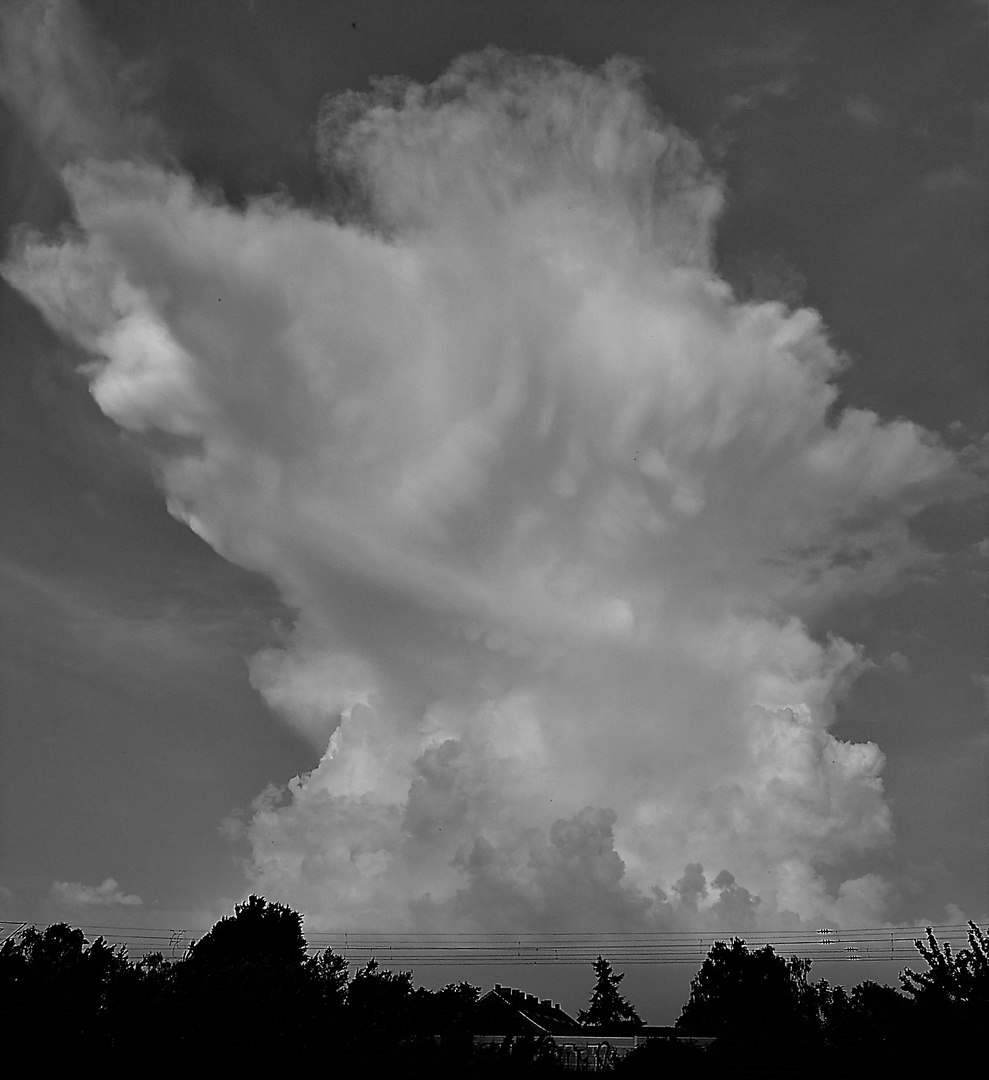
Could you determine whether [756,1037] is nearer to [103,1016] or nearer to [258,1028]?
[258,1028]

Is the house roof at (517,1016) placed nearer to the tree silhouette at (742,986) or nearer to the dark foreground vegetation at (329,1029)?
the tree silhouette at (742,986)

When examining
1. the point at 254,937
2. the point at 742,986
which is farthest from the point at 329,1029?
the point at 742,986

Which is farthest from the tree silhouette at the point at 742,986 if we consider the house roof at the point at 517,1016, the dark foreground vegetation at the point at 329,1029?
the dark foreground vegetation at the point at 329,1029

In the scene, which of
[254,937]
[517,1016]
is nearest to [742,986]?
[517,1016]

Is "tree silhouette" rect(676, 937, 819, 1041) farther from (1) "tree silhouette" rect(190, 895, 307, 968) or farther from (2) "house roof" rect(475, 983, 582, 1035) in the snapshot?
(1) "tree silhouette" rect(190, 895, 307, 968)

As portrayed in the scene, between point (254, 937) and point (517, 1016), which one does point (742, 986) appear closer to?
point (517, 1016)

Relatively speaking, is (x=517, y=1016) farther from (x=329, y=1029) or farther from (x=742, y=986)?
(x=329, y=1029)

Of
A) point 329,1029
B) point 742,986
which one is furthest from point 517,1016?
point 329,1029

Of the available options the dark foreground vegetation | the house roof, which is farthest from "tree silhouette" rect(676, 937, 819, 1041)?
the dark foreground vegetation

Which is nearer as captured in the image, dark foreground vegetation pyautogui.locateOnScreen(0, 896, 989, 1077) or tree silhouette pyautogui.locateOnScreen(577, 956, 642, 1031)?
dark foreground vegetation pyautogui.locateOnScreen(0, 896, 989, 1077)

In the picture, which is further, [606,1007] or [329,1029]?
[606,1007]

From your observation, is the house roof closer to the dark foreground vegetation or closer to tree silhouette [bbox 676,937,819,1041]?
tree silhouette [bbox 676,937,819,1041]

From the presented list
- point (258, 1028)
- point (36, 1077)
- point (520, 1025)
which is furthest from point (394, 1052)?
Result: point (520, 1025)

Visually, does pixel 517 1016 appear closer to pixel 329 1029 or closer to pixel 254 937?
pixel 254 937
